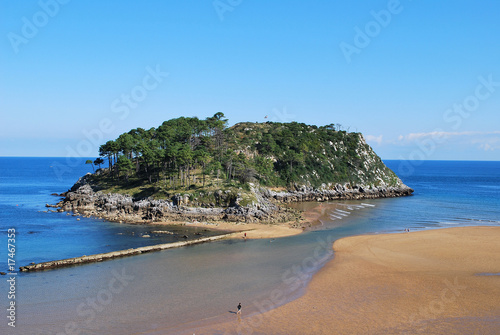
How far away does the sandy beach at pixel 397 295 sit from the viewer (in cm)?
2686

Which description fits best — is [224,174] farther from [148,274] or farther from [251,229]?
[148,274]

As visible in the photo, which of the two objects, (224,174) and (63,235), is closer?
(63,235)

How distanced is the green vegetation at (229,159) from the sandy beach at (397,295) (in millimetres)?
34470

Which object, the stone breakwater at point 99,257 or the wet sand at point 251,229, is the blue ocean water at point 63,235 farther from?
the wet sand at point 251,229

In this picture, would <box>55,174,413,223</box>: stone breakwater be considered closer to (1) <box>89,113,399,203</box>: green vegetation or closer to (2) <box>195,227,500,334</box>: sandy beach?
(1) <box>89,113,399,203</box>: green vegetation

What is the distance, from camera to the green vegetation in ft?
263

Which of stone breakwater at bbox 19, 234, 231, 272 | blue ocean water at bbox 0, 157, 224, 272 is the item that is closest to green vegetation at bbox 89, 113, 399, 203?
blue ocean water at bbox 0, 157, 224, 272

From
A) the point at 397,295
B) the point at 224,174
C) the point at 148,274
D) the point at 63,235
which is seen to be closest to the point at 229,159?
the point at 224,174

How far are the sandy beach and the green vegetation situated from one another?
3447 cm

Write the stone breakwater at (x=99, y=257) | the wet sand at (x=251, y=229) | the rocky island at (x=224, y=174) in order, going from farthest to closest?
the rocky island at (x=224, y=174), the wet sand at (x=251, y=229), the stone breakwater at (x=99, y=257)

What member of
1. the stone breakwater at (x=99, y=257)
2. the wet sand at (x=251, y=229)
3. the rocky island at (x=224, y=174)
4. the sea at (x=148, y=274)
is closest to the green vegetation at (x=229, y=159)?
the rocky island at (x=224, y=174)

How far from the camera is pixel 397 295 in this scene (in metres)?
33.0

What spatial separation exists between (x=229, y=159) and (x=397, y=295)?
63007mm

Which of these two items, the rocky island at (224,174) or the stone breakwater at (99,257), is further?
the rocky island at (224,174)
